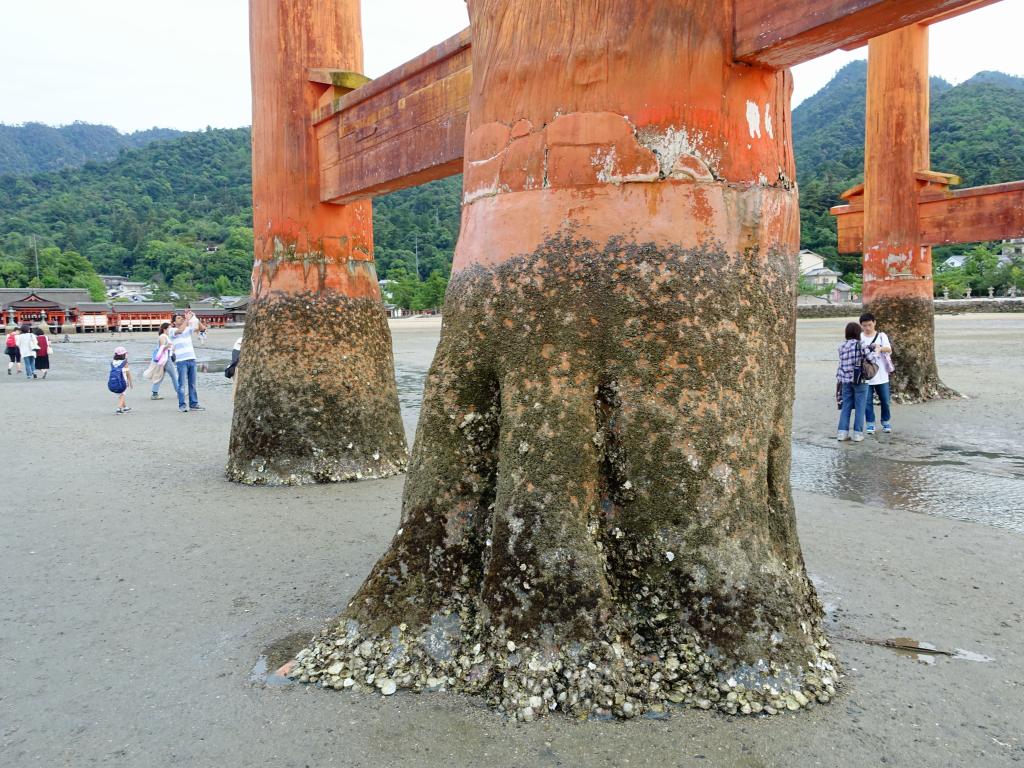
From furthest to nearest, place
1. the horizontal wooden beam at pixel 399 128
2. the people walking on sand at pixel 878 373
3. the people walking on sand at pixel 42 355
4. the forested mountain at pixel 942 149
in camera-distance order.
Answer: the forested mountain at pixel 942 149
the people walking on sand at pixel 42 355
the people walking on sand at pixel 878 373
the horizontal wooden beam at pixel 399 128

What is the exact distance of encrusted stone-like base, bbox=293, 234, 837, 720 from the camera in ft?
8.28

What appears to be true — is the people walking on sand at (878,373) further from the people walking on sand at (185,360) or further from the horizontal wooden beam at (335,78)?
the people walking on sand at (185,360)

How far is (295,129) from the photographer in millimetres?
6430

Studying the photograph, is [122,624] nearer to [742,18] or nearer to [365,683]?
[365,683]

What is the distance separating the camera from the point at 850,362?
8500 mm

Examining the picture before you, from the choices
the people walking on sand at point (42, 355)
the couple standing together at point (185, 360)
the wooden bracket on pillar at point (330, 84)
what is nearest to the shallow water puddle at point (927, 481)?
the wooden bracket on pillar at point (330, 84)

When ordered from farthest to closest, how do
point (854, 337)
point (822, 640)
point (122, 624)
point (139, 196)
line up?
point (139, 196) → point (854, 337) → point (122, 624) → point (822, 640)

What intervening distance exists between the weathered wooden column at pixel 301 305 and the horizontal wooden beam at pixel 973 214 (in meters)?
8.90

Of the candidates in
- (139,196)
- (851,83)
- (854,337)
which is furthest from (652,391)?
(851,83)

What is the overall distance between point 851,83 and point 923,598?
131782 millimetres

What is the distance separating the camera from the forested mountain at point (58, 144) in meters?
164

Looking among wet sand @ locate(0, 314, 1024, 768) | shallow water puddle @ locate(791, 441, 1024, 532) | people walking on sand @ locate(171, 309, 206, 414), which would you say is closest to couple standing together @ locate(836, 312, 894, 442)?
shallow water puddle @ locate(791, 441, 1024, 532)

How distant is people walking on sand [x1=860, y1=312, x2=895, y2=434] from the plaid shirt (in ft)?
0.42

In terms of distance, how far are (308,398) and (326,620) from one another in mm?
3158
